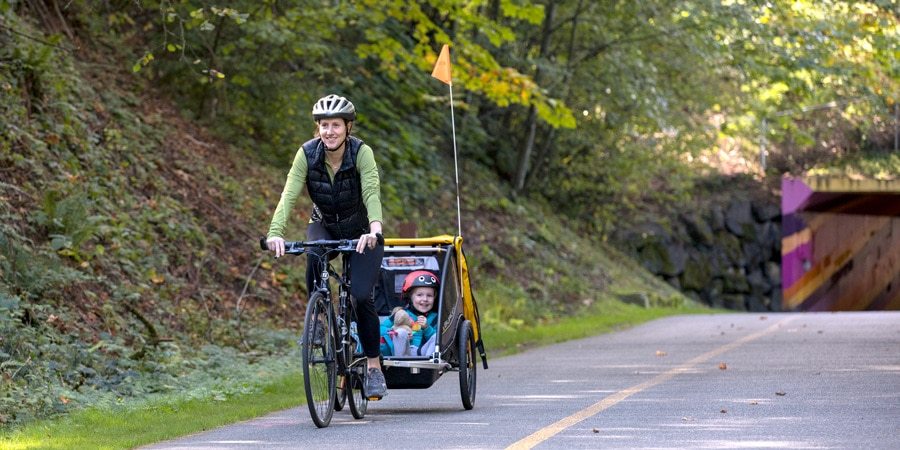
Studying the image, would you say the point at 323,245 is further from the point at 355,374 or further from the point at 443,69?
the point at 443,69

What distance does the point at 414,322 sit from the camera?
11391mm

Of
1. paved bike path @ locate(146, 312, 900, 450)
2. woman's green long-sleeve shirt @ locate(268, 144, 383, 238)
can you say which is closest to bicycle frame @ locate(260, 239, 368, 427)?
paved bike path @ locate(146, 312, 900, 450)

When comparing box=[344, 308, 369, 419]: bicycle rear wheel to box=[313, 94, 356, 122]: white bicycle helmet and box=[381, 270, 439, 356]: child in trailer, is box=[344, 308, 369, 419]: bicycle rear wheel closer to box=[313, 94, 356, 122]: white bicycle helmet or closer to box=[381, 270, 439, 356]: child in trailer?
box=[381, 270, 439, 356]: child in trailer

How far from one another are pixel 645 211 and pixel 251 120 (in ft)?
64.5

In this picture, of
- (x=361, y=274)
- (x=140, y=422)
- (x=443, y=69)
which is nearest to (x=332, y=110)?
(x=361, y=274)

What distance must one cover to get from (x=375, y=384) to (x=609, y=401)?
1958 mm

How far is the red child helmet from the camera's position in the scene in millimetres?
11430

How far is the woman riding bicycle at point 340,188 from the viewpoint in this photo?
1012 cm

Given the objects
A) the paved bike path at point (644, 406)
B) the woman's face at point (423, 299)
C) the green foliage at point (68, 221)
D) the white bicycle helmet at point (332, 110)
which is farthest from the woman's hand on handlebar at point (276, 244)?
the green foliage at point (68, 221)

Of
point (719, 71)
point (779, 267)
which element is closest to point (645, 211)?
point (779, 267)

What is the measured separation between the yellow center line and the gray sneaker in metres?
1.33

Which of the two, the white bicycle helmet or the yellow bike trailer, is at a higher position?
the white bicycle helmet

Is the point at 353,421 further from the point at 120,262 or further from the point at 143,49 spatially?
the point at 143,49

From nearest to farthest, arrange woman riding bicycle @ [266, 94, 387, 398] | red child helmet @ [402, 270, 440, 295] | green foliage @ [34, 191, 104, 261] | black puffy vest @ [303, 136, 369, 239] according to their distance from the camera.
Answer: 1. woman riding bicycle @ [266, 94, 387, 398]
2. black puffy vest @ [303, 136, 369, 239]
3. red child helmet @ [402, 270, 440, 295]
4. green foliage @ [34, 191, 104, 261]
